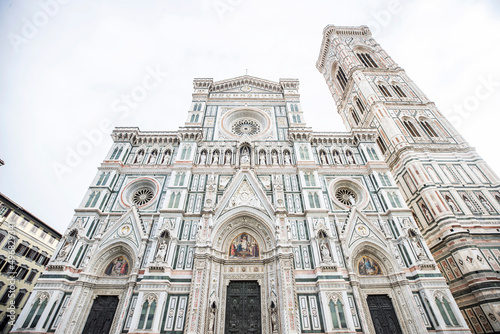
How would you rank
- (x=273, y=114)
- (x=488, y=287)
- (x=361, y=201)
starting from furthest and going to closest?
(x=273, y=114) < (x=361, y=201) < (x=488, y=287)

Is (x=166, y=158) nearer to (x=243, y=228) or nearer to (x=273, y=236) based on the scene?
(x=243, y=228)

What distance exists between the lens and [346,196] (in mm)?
16625

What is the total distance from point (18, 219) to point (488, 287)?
113 feet

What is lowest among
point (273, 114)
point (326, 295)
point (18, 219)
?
point (326, 295)

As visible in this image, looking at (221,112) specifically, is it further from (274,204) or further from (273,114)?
(274,204)

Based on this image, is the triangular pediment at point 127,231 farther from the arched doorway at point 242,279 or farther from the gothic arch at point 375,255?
the gothic arch at point 375,255

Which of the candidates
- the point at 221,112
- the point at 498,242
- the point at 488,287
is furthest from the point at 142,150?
the point at 498,242

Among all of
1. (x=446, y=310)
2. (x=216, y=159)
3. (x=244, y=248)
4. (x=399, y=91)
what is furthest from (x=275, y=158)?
(x=399, y=91)

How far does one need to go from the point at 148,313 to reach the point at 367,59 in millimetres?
33104

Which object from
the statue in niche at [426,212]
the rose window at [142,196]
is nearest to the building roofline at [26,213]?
the rose window at [142,196]

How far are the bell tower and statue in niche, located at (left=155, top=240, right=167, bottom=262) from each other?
622 inches

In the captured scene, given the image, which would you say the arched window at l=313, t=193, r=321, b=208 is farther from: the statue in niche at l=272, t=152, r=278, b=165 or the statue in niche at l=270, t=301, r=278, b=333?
the statue in niche at l=270, t=301, r=278, b=333

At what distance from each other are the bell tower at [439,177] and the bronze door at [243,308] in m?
10.9

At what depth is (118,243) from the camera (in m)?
13.7
